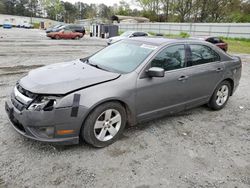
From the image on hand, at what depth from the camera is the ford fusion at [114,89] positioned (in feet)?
8.88

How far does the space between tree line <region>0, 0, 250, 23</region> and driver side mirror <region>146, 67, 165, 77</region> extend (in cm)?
4207

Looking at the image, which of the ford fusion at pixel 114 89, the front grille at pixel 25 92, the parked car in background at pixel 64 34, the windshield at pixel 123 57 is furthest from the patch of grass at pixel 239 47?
the front grille at pixel 25 92

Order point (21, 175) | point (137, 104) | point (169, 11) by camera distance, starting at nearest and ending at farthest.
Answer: point (21, 175) → point (137, 104) → point (169, 11)

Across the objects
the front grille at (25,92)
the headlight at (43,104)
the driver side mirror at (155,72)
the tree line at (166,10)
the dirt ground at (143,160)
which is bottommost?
the dirt ground at (143,160)

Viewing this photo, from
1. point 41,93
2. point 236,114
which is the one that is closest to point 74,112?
point 41,93

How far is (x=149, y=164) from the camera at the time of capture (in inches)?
112

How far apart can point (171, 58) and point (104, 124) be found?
5.28 ft

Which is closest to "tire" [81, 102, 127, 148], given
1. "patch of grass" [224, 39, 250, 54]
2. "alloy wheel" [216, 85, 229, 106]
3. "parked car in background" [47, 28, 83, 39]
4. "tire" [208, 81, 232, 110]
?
"tire" [208, 81, 232, 110]

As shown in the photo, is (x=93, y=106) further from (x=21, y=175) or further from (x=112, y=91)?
(x=21, y=175)

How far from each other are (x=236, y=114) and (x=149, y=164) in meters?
2.73

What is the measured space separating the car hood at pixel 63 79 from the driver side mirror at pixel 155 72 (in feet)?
1.57

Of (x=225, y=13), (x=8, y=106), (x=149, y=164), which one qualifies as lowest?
(x=149, y=164)

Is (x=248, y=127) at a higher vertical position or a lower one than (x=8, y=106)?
lower

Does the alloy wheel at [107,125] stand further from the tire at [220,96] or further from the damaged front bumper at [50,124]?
the tire at [220,96]
